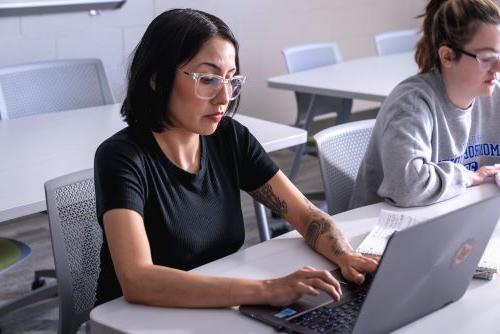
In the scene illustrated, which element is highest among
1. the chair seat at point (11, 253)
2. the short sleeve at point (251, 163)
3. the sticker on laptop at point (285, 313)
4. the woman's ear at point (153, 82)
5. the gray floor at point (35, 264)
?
the woman's ear at point (153, 82)

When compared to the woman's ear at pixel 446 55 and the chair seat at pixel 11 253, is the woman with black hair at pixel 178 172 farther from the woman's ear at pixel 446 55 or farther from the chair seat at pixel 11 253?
the chair seat at pixel 11 253

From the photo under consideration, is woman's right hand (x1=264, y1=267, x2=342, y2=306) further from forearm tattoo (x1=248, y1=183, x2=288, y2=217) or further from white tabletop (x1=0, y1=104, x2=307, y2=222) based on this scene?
white tabletop (x1=0, y1=104, x2=307, y2=222)

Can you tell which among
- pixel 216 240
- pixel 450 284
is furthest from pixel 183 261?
pixel 450 284

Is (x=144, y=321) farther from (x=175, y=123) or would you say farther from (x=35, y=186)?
(x=35, y=186)

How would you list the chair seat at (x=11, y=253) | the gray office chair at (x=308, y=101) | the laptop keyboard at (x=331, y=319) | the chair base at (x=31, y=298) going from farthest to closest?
the gray office chair at (x=308, y=101) → the chair base at (x=31, y=298) → the chair seat at (x=11, y=253) → the laptop keyboard at (x=331, y=319)

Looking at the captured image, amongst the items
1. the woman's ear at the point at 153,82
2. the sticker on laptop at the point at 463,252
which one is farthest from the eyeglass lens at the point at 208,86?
the sticker on laptop at the point at 463,252

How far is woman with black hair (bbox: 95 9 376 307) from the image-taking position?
1.49m

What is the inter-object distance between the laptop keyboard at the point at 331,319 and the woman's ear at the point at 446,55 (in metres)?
0.94

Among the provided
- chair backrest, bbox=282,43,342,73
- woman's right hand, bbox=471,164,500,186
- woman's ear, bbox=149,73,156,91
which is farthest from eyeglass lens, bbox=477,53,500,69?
chair backrest, bbox=282,43,342,73

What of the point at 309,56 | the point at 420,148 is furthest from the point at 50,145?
the point at 309,56

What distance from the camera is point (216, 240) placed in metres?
1.72

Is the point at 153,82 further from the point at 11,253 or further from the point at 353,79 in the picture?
the point at 353,79

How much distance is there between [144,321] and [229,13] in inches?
150

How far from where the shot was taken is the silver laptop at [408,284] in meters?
1.16
